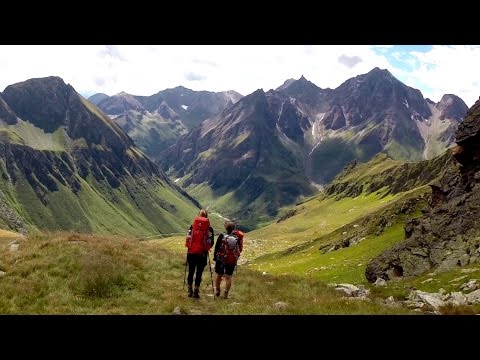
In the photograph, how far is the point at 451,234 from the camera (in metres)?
35.2

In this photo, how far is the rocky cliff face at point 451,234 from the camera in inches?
1292

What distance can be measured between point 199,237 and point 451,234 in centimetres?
2313

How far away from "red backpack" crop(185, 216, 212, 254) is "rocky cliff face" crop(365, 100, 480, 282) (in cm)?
1916

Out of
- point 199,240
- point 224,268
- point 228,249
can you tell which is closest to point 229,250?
point 228,249

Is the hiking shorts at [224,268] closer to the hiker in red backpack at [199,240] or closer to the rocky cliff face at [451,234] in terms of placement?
the hiker in red backpack at [199,240]

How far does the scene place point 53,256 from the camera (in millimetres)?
26016

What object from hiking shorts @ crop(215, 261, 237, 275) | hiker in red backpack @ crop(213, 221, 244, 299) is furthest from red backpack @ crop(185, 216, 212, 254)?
hiking shorts @ crop(215, 261, 237, 275)

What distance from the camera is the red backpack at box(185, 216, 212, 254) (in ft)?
68.7

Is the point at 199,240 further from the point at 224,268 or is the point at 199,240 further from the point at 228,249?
the point at 224,268

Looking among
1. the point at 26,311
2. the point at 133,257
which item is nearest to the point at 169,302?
the point at 26,311

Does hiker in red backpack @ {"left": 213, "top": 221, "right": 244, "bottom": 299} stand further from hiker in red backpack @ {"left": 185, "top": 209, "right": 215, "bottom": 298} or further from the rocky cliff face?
the rocky cliff face

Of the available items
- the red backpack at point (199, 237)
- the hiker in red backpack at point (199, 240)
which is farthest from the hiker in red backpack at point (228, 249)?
the red backpack at point (199, 237)

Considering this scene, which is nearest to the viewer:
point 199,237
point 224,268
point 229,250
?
point 199,237
